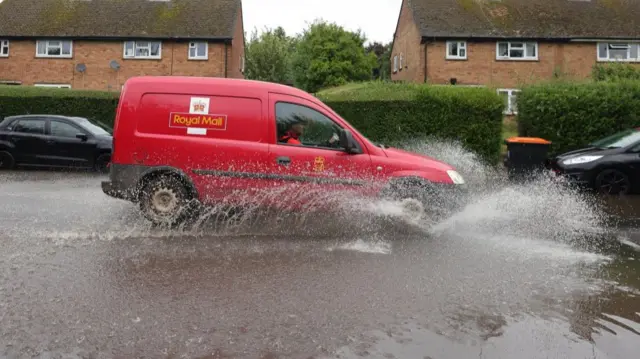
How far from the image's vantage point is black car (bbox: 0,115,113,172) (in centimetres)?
1342

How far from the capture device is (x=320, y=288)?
481cm

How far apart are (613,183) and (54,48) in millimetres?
29446

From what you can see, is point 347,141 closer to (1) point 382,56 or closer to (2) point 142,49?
(2) point 142,49

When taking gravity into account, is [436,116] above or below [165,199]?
above

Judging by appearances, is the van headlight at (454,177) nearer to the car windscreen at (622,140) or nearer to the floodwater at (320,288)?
the floodwater at (320,288)

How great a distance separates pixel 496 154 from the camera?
49.7 ft

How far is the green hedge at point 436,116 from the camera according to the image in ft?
49.1

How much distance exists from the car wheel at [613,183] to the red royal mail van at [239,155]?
5.47 meters

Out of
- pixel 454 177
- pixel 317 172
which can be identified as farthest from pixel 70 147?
pixel 454 177

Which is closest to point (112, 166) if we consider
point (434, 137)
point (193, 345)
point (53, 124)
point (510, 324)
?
point (193, 345)

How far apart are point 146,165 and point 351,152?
2.67 metres

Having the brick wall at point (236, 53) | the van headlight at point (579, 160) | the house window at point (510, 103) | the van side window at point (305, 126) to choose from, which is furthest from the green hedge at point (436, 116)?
the brick wall at point (236, 53)

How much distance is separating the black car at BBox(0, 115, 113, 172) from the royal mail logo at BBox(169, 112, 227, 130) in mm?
→ 7328

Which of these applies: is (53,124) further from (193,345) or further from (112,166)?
(193,345)
